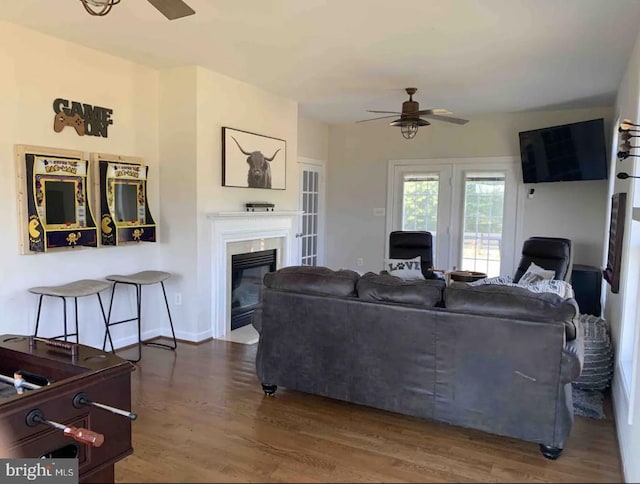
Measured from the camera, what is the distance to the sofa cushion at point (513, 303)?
98.7 inches

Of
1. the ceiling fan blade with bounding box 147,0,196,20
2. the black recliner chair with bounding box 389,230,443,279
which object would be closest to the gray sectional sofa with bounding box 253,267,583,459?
the ceiling fan blade with bounding box 147,0,196,20

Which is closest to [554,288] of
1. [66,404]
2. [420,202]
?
[66,404]

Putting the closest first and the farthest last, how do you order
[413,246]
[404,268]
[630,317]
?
[630,317], [404,268], [413,246]

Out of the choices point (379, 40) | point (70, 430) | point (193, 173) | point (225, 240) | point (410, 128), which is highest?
point (379, 40)

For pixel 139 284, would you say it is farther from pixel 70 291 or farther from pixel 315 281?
pixel 315 281

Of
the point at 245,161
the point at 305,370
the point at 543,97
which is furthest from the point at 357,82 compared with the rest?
the point at 305,370

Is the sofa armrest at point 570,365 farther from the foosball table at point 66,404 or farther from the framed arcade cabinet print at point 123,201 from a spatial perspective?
the framed arcade cabinet print at point 123,201

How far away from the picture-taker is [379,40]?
3650 mm

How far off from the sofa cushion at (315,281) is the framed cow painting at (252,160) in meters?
1.88

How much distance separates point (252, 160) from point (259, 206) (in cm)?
49

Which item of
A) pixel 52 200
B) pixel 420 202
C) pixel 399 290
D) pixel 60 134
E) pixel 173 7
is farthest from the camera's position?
pixel 420 202

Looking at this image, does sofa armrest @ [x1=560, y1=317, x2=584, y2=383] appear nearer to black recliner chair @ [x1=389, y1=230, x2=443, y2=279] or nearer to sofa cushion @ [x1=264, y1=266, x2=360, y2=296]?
sofa cushion @ [x1=264, y1=266, x2=360, y2=296]

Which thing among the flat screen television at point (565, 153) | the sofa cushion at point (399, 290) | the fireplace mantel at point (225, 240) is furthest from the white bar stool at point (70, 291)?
the flat screen television at point (565, 153)

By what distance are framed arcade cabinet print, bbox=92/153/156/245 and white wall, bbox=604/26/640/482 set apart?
385 cm
